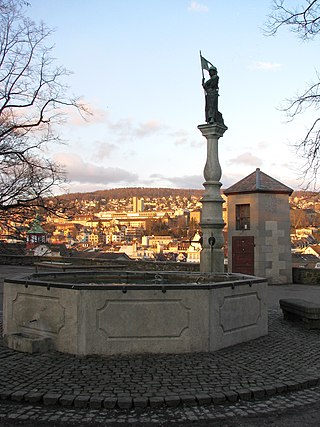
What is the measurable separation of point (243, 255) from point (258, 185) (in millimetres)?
3008

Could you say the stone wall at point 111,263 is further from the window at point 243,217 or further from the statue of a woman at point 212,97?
the statue of a woman at point 212,97

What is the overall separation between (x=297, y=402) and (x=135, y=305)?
114 inches

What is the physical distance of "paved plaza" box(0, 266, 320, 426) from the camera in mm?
5363

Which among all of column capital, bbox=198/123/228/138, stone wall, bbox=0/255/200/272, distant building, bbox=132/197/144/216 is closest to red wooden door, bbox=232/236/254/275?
stone wall, bbox=0/255/200/272

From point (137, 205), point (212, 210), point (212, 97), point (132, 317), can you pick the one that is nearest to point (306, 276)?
point (212, 210)

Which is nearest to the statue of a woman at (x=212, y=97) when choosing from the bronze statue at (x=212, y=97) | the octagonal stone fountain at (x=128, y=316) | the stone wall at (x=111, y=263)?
the bronze statue at (x=212, y=97)

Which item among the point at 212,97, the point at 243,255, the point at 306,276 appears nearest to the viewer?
the point at 212,97

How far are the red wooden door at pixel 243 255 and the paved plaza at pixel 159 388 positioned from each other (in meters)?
12.1

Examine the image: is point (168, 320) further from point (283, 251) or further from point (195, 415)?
point (283, 251)

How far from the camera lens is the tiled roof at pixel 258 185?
20.7m

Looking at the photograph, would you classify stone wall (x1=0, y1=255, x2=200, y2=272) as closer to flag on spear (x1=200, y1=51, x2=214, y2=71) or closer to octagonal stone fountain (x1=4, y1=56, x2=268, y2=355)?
flag on spear (x1=200, y1=51, x2=214, y2=71)

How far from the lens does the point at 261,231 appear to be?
20.3 metres

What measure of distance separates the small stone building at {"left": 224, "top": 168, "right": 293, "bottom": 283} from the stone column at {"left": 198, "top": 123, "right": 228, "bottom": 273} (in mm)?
6809

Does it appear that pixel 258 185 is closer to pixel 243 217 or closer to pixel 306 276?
pixel 243 217
